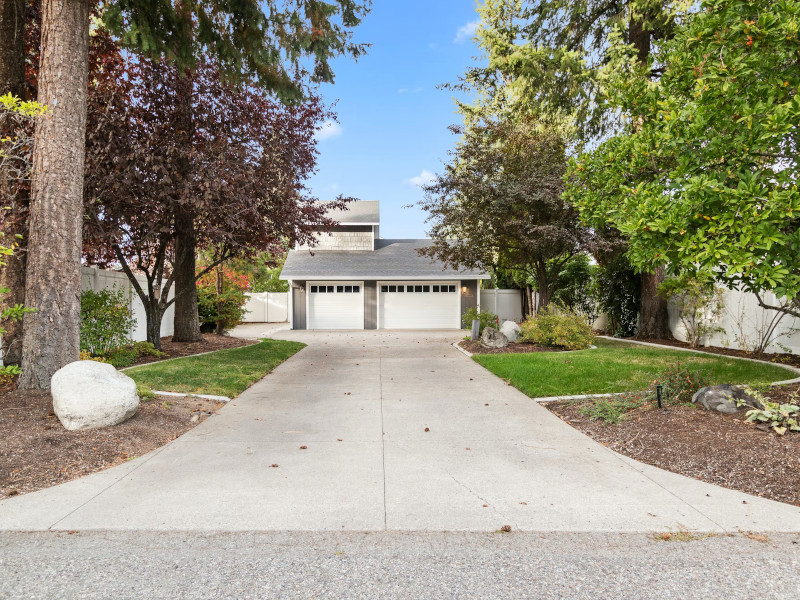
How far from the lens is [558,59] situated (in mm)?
11719

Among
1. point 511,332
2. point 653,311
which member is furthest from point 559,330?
point 653,311

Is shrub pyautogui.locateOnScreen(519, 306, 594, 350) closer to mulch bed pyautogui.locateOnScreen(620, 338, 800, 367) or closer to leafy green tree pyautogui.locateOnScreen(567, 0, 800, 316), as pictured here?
mulch bed pyautogui.locateOnScreen(620, 338, 800, 367)

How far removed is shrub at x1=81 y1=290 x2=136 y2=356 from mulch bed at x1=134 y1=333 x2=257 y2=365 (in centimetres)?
62

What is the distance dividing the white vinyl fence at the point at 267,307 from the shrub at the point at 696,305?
19.3 m

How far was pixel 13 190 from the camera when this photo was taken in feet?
23.5

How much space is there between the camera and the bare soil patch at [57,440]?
153 inches

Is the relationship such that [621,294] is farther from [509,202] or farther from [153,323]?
[153,323]

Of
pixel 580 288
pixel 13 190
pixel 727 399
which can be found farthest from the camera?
pixel 580 288

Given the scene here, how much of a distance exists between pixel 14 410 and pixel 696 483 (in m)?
6.43

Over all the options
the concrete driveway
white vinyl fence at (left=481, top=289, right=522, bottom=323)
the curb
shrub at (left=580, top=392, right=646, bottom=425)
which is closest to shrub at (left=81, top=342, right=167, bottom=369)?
the curb

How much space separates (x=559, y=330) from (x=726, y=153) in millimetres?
7874

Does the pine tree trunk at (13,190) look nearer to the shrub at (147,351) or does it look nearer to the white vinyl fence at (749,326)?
the shrub at (147,351)

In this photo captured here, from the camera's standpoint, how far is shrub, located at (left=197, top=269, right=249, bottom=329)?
15.7 metres

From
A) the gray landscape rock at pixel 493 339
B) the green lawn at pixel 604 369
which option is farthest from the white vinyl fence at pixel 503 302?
the green lawn at pixel 604 369
